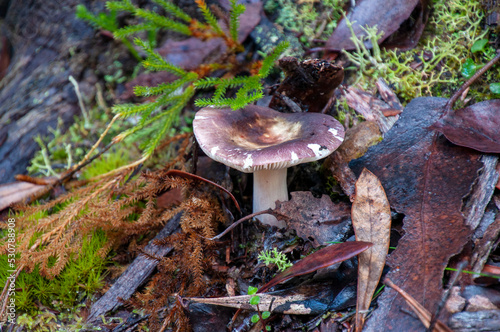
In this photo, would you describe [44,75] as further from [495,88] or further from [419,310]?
[495,88]

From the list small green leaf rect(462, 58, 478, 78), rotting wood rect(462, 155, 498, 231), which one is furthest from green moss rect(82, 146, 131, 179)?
small green leaf rect(462, 58, 478, 78)

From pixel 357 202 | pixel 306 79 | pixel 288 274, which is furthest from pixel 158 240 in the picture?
pixel 306 79

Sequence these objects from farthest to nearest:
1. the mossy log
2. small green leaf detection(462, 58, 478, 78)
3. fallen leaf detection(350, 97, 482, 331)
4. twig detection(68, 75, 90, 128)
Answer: twig detection(68, 75, 90, 128) → the mossy log → small green leaf detection(462, 58, 478, 78) → fallen leaf detection(350, 97, 482, 331)

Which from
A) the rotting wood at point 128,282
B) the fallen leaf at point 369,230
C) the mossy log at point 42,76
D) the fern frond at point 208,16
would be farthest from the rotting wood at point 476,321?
the mossy log at point 42,76

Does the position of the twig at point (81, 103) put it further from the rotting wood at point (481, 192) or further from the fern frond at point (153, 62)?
the rotting wood at point (481, 192)

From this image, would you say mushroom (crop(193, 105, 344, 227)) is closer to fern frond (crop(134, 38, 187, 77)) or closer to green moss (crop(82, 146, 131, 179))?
fern frond (crop(134, 38, 187, 77))
